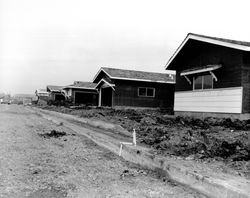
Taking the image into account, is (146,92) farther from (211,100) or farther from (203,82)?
(211,100)

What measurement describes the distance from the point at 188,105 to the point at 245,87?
4.49 metres

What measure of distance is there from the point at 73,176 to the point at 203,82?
11699 millimetres

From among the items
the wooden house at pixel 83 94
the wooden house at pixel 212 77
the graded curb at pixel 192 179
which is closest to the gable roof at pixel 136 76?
the wooden house at pixel 212 77

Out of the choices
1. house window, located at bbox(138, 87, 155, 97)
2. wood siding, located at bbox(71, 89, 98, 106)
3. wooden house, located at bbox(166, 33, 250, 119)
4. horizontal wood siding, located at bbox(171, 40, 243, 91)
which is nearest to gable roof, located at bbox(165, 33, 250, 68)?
wooden house, located at bbox(166, 33, 250, 119)

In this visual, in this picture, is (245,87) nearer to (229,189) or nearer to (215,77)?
(215,77)

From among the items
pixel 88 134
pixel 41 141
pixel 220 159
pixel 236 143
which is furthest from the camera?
pixel 88 134

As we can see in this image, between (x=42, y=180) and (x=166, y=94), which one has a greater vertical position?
(x=166, y=94)

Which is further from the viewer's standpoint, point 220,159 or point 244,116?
point 244,116

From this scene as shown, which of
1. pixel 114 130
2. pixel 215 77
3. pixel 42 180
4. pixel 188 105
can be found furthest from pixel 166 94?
pixel 42 180

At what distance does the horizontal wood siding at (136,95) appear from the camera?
2525 cm

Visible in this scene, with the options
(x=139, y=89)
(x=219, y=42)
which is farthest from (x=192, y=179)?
(x=139, y=89)

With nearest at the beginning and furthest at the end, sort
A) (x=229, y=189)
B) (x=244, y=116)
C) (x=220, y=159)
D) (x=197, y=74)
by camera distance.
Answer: (x=229, y=189) → (x=220, y=159) → (x=244, y=116) → (x=197, y=74)

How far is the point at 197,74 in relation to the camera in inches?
630

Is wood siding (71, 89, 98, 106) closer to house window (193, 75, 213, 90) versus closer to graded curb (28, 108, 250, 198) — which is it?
house window (193, 75, 213, 90)
